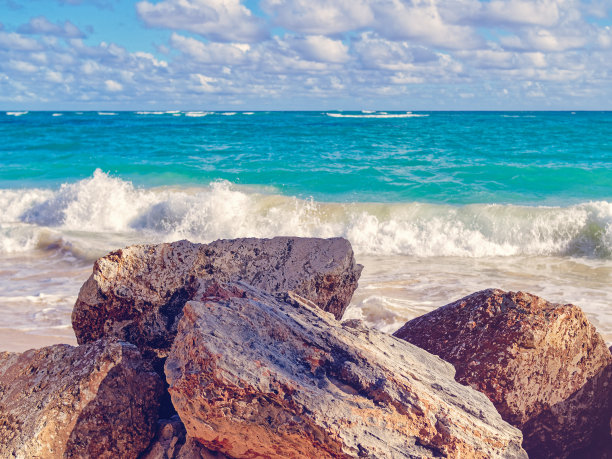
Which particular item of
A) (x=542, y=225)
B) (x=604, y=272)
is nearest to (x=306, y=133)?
(x=542, y=225)

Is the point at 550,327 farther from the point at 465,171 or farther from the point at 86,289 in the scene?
the point at 465,171

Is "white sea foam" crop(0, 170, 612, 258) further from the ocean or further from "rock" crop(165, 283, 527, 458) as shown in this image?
"rock" crop(165, 283, 527, 458)

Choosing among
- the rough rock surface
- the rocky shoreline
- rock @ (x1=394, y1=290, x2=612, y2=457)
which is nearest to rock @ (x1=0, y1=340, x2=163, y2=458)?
the rocky shoreline

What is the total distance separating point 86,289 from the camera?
10.5 ft

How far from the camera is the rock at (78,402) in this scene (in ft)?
8.02

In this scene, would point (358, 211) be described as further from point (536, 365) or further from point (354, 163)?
point (536, 365)

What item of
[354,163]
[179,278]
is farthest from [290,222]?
[179,278]

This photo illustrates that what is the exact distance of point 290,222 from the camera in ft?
39.6

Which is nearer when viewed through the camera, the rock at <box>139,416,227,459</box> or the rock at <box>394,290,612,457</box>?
the rock at <box>139,416,227,459</box>

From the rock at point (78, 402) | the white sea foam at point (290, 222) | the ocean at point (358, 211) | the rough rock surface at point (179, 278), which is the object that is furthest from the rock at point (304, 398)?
A: the white sea foam at point (290, 222)

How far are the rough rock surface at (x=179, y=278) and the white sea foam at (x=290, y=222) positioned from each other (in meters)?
6.42

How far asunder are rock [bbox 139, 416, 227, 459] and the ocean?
3.22 meters

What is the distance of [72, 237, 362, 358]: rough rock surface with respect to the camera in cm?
318

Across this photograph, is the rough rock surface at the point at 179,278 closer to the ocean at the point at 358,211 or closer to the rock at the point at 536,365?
the rock at the point at 536,365
